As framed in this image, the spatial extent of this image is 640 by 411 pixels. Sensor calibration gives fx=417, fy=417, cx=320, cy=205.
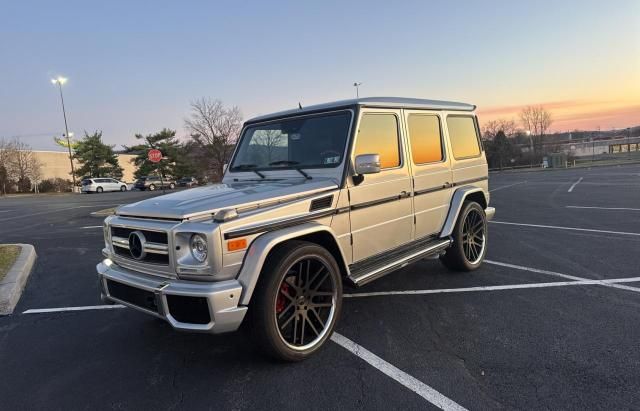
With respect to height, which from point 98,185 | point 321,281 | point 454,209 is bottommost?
point 321,281

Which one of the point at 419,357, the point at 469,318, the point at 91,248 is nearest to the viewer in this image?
the point at 419,357

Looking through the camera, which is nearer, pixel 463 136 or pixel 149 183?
pixel 463 136

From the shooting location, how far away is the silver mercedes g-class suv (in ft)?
9.80

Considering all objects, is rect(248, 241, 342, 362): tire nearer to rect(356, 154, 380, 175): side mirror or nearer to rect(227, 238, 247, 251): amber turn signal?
rect(227, 238, 247, 251): amber turn signal

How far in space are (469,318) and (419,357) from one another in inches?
39.0

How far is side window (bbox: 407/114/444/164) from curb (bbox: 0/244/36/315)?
504cm

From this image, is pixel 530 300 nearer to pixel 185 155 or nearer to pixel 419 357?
pixel 419 357

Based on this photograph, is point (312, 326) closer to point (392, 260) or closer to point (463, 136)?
point (392, 260)

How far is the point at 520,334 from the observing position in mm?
3672

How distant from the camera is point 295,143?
4340 mm

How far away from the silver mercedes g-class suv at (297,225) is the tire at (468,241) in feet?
0.08

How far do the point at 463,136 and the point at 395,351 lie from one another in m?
3.46

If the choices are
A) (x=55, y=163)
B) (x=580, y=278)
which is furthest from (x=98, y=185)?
(x=580, y=278)

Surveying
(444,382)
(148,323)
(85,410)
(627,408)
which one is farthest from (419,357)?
(148,323)
